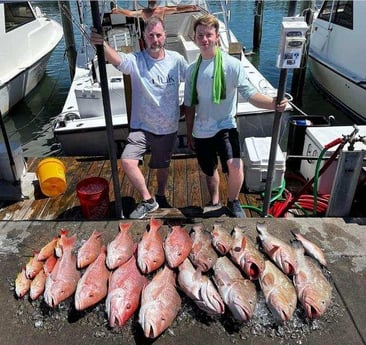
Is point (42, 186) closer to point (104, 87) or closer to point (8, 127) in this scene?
point (104, 87)

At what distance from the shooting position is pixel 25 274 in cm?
266

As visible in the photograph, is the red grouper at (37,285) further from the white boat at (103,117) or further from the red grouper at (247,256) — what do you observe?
the white boat at (103,117)

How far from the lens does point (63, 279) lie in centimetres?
253

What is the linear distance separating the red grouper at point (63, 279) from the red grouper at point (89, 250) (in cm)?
6

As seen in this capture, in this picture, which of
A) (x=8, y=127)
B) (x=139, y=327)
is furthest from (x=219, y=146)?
(x=8, y=127)

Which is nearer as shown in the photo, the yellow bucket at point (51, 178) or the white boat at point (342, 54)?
the yellow bucket at point (51, 178)

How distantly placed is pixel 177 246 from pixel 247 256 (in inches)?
21.7

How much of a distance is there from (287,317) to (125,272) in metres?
1.16

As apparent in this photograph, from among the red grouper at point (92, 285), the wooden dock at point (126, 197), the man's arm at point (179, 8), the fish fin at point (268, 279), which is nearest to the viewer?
the red grouper at point (92, 285)

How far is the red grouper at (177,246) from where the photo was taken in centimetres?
271

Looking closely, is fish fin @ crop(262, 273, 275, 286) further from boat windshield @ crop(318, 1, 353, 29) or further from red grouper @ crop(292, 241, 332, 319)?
boat windshield @ crop(318, 1, 353, 29)

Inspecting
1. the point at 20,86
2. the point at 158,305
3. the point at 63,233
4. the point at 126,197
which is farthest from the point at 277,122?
the point at 20,86

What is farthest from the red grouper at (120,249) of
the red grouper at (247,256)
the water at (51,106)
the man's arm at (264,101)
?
the water at (51,106)

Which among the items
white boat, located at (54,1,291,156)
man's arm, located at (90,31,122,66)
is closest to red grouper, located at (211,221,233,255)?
man's arm, located at (90,31,122,66)
